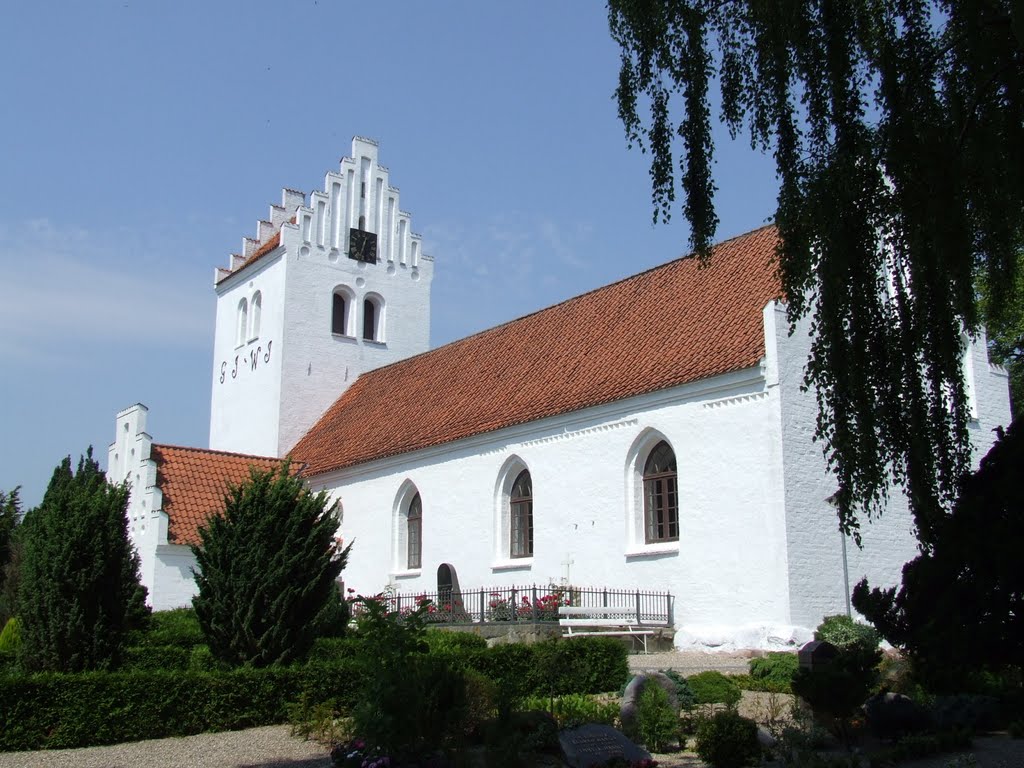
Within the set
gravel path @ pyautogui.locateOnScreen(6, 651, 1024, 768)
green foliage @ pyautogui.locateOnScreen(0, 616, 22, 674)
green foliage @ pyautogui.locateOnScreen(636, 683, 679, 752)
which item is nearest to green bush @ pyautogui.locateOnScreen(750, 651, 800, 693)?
gravel path @ pyautogui.locateOnScreen(6, 651, 1024, 768)

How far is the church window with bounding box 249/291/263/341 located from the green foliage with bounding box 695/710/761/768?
2851cm

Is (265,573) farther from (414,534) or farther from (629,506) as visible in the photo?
(414,534)

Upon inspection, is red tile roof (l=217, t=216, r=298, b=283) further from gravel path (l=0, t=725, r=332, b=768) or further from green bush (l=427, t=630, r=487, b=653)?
gravel path (l=0, t=725, r=332, b=768)

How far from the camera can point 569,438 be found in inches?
894

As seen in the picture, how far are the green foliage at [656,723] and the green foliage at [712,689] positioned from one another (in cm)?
106

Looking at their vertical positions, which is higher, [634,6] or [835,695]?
[634,6]

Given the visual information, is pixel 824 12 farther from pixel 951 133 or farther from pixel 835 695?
pixel 835 695

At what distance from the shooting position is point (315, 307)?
3428 centimetres

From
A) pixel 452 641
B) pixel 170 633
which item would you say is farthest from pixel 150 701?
pixel 170 633

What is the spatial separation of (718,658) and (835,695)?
27.3 feet

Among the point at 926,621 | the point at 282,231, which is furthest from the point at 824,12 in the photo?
the point at 282,231

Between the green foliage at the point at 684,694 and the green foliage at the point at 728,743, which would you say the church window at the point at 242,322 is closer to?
the green foliage at the point at 684,694

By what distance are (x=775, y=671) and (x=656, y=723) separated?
4.72 metres

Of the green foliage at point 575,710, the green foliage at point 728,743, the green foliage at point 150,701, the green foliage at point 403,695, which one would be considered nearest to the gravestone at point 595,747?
the green foliage at point 575,710
